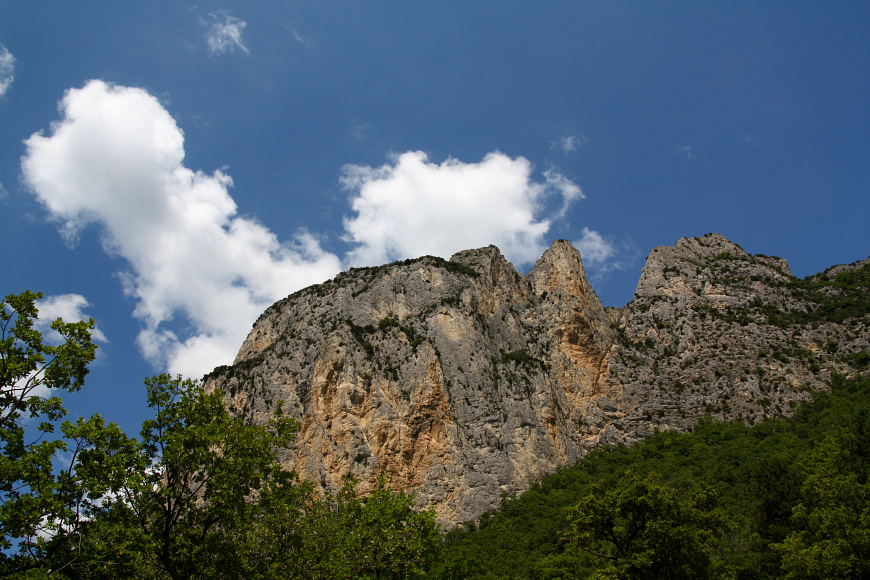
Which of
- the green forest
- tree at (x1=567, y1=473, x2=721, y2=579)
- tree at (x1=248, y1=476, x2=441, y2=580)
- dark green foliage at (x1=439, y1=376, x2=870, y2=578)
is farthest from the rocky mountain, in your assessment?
tree at (x1=248, y1=476, x2=441, y2=580)

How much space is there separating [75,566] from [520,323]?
7167 cm

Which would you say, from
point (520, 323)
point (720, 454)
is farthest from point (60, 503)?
point (520, 323)


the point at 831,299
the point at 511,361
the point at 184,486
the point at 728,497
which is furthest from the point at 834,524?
the point at 831,299

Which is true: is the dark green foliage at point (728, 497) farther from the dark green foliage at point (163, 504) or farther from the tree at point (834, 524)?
the dark green foliage at point (163, 504)

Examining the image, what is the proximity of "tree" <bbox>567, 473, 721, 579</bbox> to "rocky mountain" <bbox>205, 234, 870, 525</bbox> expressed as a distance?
104 ft

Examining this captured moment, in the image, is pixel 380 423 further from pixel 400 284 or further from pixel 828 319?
pixel 828 319

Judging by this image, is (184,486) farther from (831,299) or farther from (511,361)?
(831,299)

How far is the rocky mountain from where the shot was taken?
60438 millimetres

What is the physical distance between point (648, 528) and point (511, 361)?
50.5 m

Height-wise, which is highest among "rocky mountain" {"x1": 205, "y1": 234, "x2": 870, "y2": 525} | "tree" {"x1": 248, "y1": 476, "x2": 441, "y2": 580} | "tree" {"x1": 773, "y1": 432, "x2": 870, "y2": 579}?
"rocky mountain" {"x1": 205, "y1": 234, "x2": 870, "y2": 525}

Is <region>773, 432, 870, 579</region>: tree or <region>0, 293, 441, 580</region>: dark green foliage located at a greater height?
<region>0, 293, 441, 580</region>: dark green foliage

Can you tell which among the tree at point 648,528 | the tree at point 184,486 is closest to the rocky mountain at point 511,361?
the tree at point 648,528

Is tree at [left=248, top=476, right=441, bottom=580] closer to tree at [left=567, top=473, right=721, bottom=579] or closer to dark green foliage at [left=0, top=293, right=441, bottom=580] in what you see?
dark green foliage at [left=0, top=293, right=441, bottom=580]

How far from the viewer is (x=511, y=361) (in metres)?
73.2
